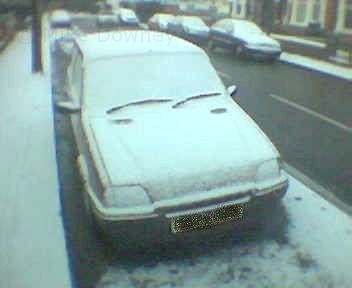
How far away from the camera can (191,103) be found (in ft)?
16.7

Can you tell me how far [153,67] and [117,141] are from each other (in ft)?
4.49

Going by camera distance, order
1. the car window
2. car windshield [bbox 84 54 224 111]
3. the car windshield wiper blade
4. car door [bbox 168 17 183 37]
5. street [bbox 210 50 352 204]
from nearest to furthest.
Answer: the car windshield wiper blade → car windshield [bbox 84 54 224 111] → the car window → street [bbox 210 50 352 204] → car door [bbox 168 17 183 37]

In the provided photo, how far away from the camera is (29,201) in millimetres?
5109

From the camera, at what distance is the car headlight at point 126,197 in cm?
373

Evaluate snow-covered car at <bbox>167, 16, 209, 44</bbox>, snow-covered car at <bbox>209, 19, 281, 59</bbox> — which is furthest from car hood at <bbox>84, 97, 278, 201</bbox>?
snow-covered car at <bbox>167, 16, 209, 44</bbox>

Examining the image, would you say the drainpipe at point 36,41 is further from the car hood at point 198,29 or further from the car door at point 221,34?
the car hood at point 198,29

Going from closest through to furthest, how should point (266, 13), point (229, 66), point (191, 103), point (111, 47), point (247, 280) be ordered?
1. point (247, 280)
2. point (191, 103)
3. point (111, 47)
4. point (229, 66)
5. point (266, 13)

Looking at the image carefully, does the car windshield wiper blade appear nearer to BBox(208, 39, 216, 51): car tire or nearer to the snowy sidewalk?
the snowy sidewalk

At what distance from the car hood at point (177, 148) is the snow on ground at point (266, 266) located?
68 centimetres

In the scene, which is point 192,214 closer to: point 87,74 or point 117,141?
point 117,141

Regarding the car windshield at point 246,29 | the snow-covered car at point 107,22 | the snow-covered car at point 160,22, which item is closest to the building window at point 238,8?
the snow-covered car at point 107,22

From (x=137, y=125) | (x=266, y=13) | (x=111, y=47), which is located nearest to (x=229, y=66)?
(x=111, y=47)

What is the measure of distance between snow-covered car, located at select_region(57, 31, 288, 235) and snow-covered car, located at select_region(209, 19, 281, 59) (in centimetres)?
1192

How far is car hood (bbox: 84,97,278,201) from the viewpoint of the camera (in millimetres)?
3852
